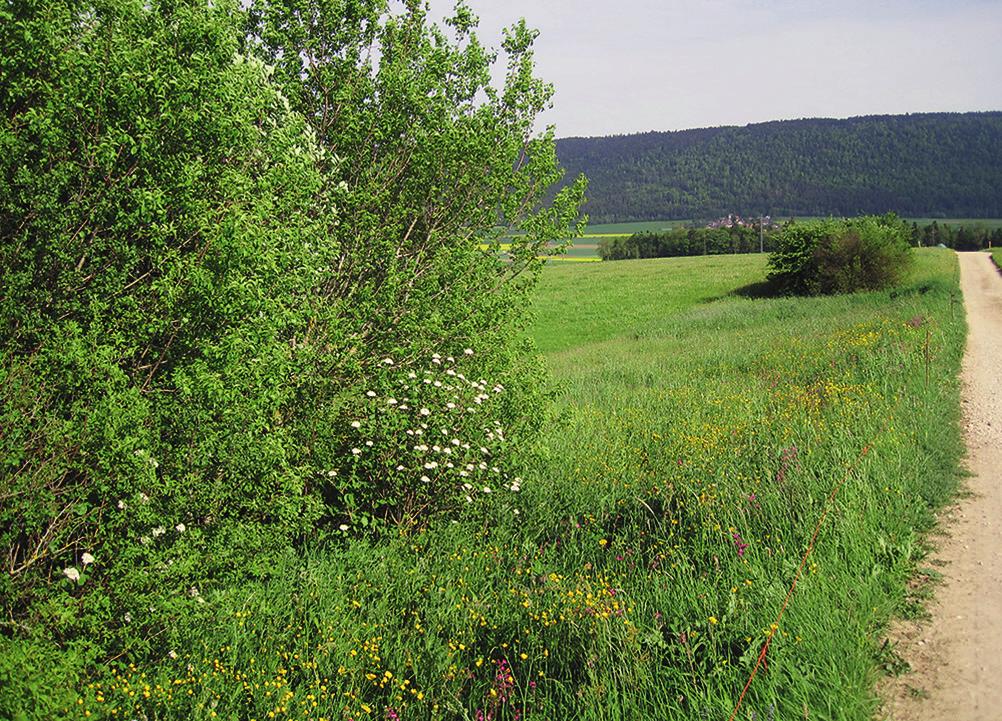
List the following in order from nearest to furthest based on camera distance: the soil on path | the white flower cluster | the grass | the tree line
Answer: the soil on path
the grass
the white flower cluster
the tree line

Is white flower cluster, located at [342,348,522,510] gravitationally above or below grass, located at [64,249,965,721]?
above

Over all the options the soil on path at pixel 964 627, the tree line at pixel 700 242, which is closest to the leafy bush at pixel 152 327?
the soil on path at pixel 964 627

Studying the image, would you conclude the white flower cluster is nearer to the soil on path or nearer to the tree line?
the soil on path

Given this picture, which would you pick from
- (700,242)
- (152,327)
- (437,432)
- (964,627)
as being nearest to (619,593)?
(964,627)

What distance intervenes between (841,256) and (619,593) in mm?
36680

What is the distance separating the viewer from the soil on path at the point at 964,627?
4.58 m

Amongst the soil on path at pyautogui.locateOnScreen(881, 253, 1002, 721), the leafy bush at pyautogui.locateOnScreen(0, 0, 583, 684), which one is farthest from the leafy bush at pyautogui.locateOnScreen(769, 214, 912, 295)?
the leafy bush at pyautogui.locateOnScreen(0, 0, 583, 684)

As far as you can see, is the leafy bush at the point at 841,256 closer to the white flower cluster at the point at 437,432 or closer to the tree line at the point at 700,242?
the white flower cluster at the point at 437,432

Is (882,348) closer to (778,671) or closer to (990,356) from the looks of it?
(990,356)

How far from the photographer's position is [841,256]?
3791 centimetres

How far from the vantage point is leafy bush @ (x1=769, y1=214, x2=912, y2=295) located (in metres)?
37.2

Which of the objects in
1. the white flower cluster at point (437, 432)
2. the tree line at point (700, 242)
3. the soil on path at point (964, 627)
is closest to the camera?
the soil on path at point (964, 627)

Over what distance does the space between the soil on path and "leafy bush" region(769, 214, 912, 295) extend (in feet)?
99.1

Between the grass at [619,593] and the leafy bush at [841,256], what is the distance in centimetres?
2844
